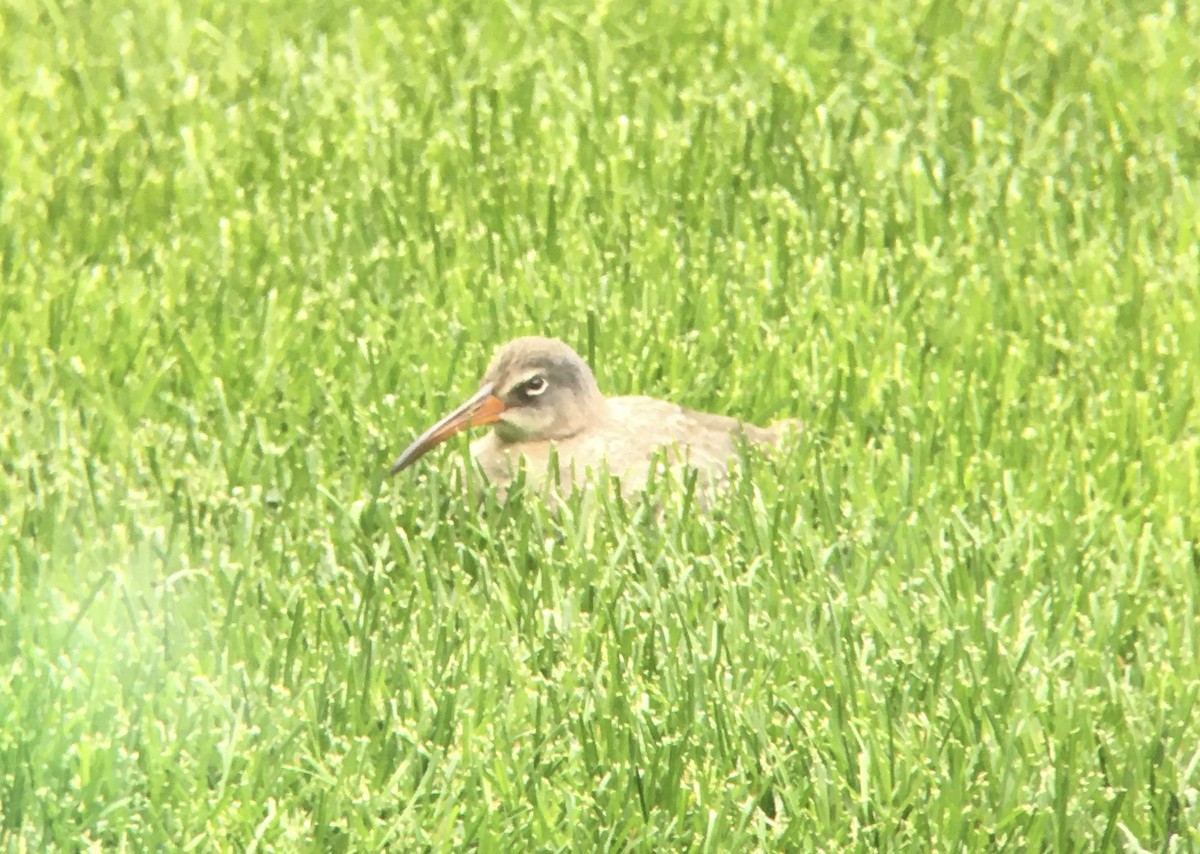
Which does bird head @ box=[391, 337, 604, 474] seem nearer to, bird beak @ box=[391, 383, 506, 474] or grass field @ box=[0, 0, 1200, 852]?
bird beak @ box=[391, 383, 506, 474]

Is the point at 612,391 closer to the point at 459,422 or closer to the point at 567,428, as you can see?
the point at 567,428

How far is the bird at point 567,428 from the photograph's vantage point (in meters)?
4.80

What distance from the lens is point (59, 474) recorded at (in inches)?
191

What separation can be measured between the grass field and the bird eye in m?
0.33

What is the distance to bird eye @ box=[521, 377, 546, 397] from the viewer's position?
4.89 meters

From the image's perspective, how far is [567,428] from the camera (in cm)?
493

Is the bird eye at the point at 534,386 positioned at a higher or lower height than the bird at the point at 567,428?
higher

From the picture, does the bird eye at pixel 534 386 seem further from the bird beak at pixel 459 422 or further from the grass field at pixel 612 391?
the grass field at pixel 612 391

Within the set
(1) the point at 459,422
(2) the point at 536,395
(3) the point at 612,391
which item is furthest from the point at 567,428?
(3) the point at 612,391

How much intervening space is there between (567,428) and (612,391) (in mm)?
452

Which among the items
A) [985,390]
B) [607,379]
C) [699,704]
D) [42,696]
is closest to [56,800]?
[42,696]

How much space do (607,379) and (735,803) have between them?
189cm

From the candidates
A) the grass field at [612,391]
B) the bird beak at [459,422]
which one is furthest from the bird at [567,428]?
the grass field at [612,391]

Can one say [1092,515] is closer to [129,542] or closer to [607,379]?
[607,379]
